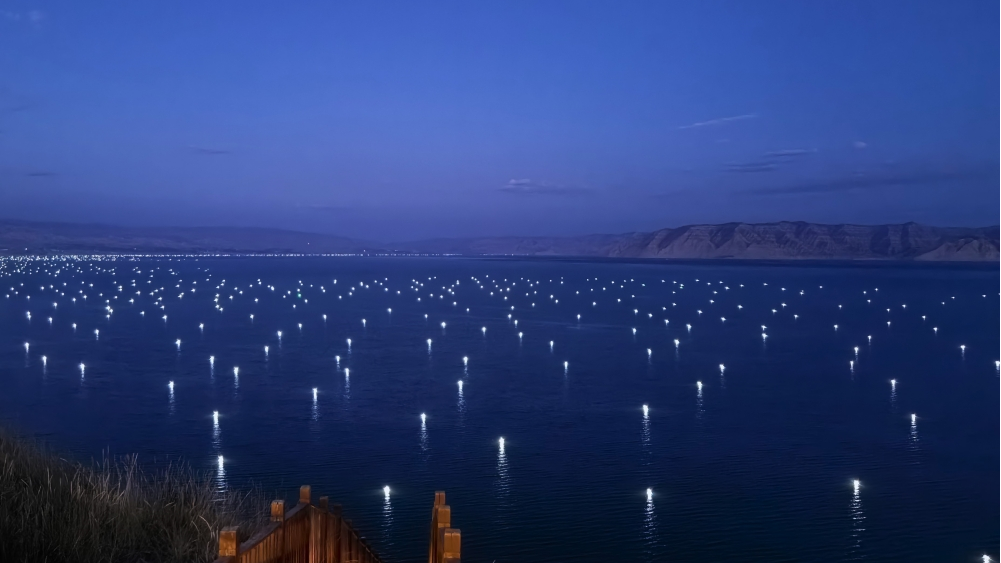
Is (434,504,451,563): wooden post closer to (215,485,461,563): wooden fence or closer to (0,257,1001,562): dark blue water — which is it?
(215,485,461,563): wooden fence

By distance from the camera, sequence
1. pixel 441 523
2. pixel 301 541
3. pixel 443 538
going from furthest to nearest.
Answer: pixel 301 541
pixel 441 523
pixel 443 538

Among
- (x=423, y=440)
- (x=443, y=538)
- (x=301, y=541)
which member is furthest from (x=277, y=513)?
(x=423, y=440)

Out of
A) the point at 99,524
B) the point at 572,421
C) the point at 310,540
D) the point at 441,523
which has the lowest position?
the point at 572,421

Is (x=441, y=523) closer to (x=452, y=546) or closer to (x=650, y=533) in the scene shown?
(x=452, y=546)

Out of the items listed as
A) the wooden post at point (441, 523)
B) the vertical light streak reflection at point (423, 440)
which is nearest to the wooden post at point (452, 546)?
the wooden post at point (441, 523)

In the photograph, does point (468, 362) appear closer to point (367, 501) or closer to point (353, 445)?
point (353, 445)

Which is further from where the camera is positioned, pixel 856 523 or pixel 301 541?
pixel 856 523

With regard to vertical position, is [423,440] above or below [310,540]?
below
